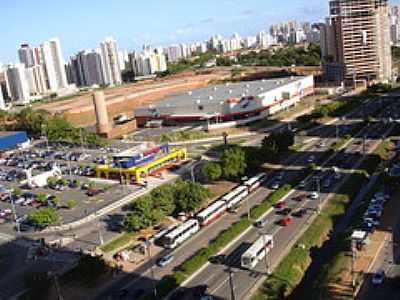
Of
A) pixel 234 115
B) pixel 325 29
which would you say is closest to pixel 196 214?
pixel 234 115

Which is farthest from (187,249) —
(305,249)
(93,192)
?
(93,192)

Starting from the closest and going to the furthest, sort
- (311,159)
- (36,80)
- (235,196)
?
1. (235,196)
2. (311,159)
3. (36,80)

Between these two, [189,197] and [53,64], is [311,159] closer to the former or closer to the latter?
[189,197]

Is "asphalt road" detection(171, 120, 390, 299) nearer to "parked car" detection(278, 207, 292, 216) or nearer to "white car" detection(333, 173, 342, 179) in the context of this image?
"parked car" detection(278, 207, 292, 216)

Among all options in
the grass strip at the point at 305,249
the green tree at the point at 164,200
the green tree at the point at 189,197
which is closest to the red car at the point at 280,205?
the grass strip at the point at 305,249

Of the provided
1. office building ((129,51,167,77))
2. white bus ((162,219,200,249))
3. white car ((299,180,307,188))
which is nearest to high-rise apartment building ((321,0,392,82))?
white car ((299,180,307,188))

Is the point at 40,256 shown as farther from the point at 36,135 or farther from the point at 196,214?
the point at 36,135

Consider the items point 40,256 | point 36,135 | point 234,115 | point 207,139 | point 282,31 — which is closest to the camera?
point 40,256
